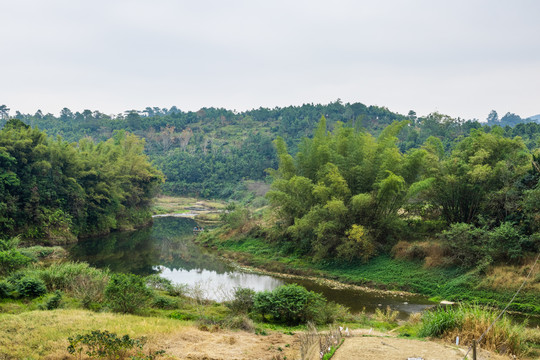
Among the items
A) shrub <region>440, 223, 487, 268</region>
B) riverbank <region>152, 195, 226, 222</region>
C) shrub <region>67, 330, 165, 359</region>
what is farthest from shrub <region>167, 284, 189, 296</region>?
riverbank <region>152, 195, 226, 222</region>

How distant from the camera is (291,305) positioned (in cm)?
1295

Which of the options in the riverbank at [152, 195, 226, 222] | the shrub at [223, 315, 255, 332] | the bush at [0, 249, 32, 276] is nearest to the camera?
the shrub at [223, 315, 255, 332]

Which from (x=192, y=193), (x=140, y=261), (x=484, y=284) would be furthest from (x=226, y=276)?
(x=192, y=193)

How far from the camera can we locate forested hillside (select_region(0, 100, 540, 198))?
67.0 meters

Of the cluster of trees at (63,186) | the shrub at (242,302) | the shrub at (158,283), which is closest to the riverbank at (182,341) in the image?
the shrub at (242,302)

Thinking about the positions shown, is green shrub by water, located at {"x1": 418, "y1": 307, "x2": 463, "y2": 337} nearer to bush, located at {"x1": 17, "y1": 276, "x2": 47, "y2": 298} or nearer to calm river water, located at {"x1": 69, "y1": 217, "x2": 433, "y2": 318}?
calm river water, located at {"x1": 69, "y1": 217, "x2": 433, "y2": 318}

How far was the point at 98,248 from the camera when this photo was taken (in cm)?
3061

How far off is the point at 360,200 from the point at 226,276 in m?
8.98

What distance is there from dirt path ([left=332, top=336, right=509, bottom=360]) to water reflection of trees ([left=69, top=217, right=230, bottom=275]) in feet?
56.8

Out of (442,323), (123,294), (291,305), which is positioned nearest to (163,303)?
(123,294)

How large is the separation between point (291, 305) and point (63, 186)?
25.7 m

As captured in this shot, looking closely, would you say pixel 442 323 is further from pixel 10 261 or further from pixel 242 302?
pixel 10 261

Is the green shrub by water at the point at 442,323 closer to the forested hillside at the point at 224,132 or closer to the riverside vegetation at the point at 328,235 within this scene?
the riverside vegetation at the point at 328,235

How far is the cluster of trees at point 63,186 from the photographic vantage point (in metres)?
27.9
